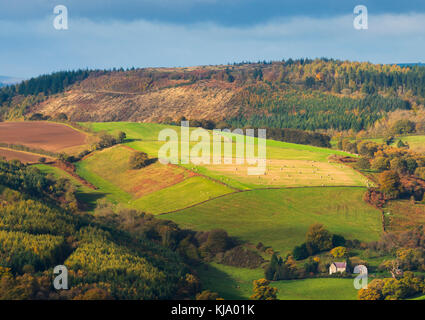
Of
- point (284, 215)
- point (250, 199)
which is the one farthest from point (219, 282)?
point (250, 199)

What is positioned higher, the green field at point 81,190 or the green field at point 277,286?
the green field at point 81,190

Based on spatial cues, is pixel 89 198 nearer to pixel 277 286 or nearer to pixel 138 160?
pixel 138 160

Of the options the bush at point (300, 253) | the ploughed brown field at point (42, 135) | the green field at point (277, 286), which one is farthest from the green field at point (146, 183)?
the green field at point (277, 286)

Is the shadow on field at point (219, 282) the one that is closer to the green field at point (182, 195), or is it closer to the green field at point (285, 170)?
the green field at point (182, 195)

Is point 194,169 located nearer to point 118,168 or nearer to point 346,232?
point 118,168

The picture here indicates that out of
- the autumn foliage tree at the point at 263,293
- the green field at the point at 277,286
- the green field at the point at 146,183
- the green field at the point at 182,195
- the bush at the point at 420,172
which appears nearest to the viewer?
the autumn foliage tree at the point at 263,293
